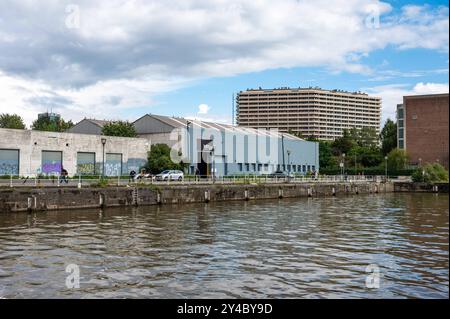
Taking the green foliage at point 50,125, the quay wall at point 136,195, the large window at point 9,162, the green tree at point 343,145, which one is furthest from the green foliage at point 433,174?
the green foliage at point 50,125

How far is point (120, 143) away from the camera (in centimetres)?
6550

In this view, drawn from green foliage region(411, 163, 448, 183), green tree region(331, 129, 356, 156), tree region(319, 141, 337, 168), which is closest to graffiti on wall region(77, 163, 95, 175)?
green foliage region(411, 163, 448, 183)

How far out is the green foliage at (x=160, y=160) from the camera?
6794cm

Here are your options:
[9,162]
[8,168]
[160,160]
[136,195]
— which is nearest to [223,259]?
[136,195]

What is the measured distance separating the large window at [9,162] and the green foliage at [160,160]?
19.3 metres

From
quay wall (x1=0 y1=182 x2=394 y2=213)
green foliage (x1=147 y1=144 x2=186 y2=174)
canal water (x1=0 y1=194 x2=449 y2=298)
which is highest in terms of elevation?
green foliage (x1=147 y1=144 x2=186 y2=174)

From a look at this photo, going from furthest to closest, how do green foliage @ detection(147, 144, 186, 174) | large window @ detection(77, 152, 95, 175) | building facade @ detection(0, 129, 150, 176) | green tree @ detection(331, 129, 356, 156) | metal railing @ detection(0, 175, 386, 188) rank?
green tree @ detection(331, 129, 356, 156)
green foliage @ detection(147, 144, 186, 174)
large window @ detection(77, 152, 95, 175)
building facade @ detection(0, 129, 150, 176)
metal railing @ detection(0, 175, 386, 188)

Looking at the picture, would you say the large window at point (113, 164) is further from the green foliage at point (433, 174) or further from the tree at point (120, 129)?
the green foliage at point (433, 174)

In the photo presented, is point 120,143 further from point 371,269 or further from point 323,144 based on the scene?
point 323,144

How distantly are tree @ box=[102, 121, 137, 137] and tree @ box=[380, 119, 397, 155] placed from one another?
83.4 metres

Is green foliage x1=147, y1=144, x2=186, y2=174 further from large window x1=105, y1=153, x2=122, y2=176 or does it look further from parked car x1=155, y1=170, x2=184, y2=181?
parked car x1=155, y1=170, x2=184, y2=181

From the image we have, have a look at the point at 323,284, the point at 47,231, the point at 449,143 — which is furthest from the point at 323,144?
the point at 449,143

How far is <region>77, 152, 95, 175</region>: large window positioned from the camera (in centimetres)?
6019
